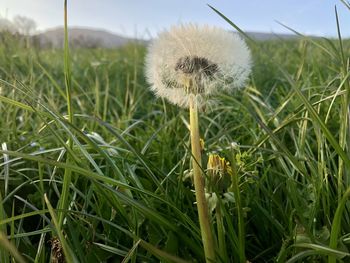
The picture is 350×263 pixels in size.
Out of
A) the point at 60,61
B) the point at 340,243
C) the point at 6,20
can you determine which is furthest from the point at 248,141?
the point at 60,61

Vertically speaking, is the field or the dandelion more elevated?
the dandelion

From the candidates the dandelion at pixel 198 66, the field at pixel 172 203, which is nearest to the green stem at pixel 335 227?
the field at pixel 172 203

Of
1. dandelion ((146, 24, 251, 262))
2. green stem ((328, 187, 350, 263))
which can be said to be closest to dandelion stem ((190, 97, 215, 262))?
dandelion ((146, 24, 251, 262))

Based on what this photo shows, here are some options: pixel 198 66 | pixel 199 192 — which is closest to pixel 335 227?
pixel 199 192

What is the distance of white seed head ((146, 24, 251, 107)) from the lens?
64 cm

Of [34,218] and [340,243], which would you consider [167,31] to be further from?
[34,218]

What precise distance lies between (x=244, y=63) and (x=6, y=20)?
249 centimetres

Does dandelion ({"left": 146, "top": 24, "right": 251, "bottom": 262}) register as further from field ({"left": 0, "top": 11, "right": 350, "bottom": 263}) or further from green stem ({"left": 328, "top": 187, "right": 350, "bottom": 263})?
green stem ({"left": 328, "top": 187, "right": 350, "bottom": 263})

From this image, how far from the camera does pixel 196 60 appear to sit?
25.4 inches

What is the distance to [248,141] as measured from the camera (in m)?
1.29

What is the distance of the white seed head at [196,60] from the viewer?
641 millimetres

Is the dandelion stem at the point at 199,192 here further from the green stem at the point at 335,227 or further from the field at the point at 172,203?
the green stem at the point at 335,227

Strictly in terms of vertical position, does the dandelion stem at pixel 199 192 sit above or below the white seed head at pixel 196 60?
below

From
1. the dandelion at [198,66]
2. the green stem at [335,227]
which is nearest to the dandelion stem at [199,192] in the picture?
the dandelion at [198,66]
